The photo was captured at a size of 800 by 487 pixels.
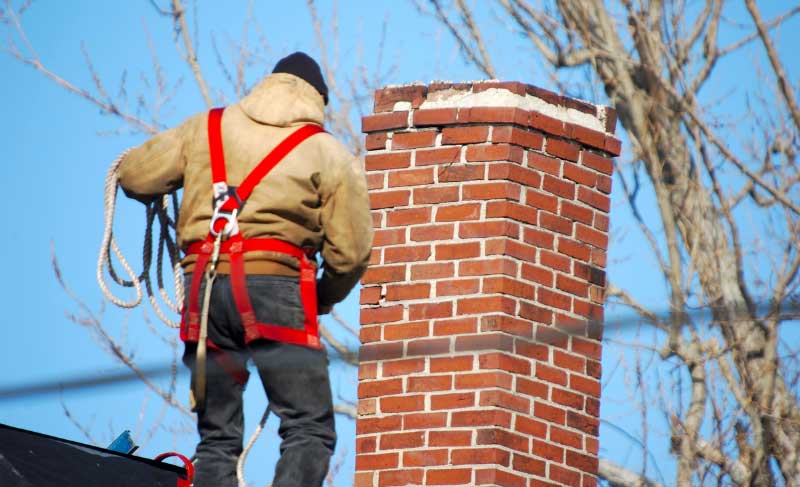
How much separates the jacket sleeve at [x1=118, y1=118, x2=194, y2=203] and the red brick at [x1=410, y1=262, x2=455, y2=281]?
1675mm

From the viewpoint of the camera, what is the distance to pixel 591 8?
17.2 meters

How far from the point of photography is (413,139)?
7.43 m

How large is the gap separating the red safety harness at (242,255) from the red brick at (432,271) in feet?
5.50

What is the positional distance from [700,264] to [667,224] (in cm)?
87

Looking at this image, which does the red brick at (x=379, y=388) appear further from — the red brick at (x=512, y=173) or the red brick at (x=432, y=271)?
the red brick at (x=512, y=173)

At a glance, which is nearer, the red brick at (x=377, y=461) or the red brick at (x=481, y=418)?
the red brick at (x=481, y=418)

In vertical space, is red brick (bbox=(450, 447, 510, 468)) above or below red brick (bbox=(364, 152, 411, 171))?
below

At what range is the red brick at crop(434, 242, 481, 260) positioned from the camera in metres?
7.11

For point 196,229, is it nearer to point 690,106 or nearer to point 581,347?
point 581,347

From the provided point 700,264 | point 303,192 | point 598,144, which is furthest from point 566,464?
point 700,264

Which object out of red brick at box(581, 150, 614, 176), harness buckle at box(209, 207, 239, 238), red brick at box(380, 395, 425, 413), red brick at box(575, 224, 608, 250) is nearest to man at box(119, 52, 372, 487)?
harness buckle at box(209, 207, 239, 238)

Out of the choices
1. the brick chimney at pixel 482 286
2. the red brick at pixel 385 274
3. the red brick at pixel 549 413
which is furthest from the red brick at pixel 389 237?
the red brick at pixel 549 413

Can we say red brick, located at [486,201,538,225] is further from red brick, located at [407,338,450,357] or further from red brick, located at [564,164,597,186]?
red brick, located at [407,338,450,357]

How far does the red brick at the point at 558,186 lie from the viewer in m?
7.33
